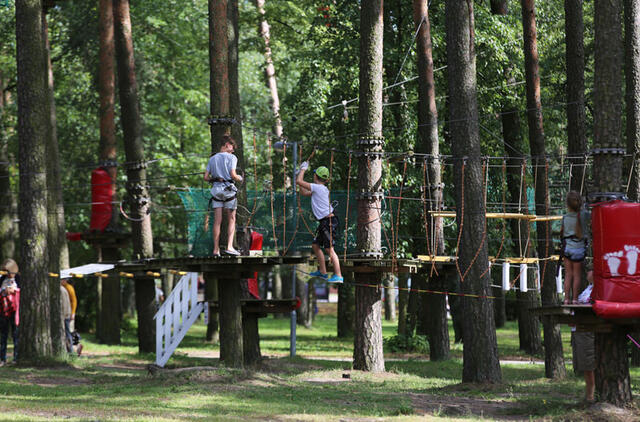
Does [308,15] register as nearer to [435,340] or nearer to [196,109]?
[196,109]

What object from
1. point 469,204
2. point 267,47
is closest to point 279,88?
point 267,47

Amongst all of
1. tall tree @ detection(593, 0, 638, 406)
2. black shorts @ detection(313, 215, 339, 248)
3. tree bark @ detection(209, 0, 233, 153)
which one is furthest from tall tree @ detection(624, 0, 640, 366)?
tree bark @ detection(209, 0, 233, 153)

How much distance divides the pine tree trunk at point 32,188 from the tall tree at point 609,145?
955cm

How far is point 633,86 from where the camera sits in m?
17.1

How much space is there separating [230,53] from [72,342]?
7185mm

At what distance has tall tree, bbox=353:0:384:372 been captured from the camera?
1716cm

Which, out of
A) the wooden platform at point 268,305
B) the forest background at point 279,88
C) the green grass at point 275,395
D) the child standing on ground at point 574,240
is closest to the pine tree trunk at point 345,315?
the forest background at point 279,88

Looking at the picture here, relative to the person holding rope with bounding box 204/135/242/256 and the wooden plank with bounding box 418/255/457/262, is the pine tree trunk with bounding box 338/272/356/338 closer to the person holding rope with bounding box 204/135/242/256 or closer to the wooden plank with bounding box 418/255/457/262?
the wooden plank with bounding box 418/255/457/262

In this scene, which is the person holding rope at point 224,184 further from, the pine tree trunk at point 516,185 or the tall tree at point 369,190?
the pine tree trunk at point 516,185

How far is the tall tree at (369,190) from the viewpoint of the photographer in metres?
17.2

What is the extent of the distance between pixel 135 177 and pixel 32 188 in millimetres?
6196

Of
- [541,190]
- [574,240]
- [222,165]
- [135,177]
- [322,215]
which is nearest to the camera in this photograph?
[574,240]

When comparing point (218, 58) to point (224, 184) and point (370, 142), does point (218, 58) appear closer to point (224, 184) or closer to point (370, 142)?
point (224, 184)

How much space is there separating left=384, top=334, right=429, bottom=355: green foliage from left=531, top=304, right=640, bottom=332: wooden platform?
45.4 ft
